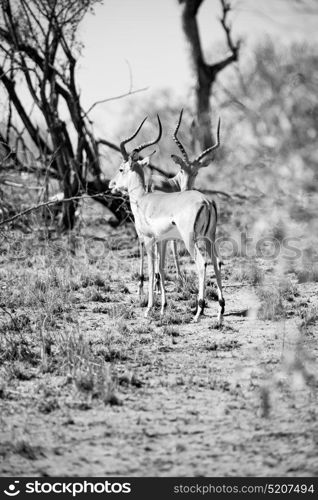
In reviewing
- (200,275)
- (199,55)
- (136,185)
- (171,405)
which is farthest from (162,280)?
(199,55)

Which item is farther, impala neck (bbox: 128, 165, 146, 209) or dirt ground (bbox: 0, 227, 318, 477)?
impala neck (bbox: 128, 165, 146, 209)

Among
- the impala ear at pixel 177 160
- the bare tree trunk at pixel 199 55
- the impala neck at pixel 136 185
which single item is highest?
the bare tree trunk at pixel 199 55

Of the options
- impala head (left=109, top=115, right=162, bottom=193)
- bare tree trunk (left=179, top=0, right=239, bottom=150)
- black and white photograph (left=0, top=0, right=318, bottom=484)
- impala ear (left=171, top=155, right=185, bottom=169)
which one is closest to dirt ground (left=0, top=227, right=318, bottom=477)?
black and white photograph (left=0, top=0, right=318, bottom=484)

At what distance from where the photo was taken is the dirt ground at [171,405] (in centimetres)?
431

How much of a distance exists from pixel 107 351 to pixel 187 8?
51.6 ft

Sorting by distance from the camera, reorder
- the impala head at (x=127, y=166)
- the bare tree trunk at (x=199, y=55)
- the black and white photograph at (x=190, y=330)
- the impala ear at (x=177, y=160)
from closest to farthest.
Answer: the black and white photograph at (x=190, y=330) < the impala head at (x=127, y=166) < the impala ear at (x=177, y=160) < the bare tree trunk at (x=199, y=55)

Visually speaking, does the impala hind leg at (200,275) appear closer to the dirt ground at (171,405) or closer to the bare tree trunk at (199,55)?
the dirt ground at (171,405)

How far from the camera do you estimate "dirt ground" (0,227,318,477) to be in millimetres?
4309

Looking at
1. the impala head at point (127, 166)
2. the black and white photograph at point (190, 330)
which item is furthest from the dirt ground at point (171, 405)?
the impala head at point (127, 166)

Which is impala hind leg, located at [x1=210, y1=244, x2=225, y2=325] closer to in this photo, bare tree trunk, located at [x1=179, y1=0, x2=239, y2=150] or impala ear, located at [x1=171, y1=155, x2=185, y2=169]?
impala ear, located at [x1=171, y1=155, x2=185, y2=169]

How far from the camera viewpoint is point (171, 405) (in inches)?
210

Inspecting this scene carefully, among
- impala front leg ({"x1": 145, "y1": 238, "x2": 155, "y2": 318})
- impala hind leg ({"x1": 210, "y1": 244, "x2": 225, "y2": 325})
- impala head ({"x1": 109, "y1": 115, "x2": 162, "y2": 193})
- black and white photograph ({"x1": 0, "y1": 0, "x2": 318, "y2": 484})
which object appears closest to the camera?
black and white photograph ({"x1": 0, "y1": 0, "x2": 318, "y2": 484})

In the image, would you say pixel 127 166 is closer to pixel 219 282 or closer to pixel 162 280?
pixel 162 280
